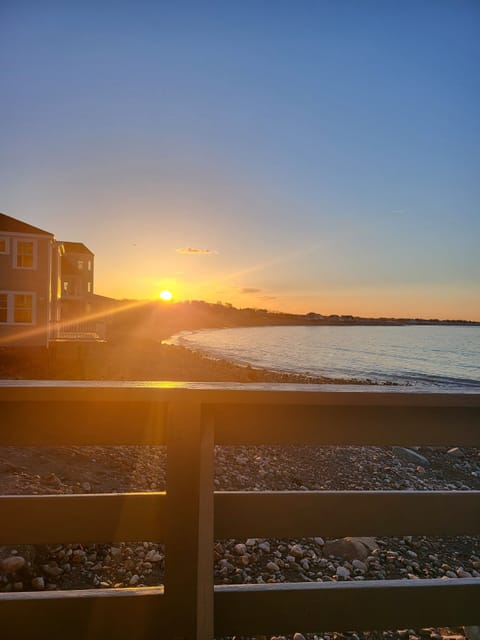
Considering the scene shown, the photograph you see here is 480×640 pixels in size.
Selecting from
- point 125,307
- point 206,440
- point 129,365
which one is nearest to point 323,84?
point 206,440

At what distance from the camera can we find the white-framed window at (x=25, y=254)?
20141mm

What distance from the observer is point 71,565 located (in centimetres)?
396

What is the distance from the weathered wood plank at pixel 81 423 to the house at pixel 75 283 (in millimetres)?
32276

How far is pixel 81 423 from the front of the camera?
1.63 meters

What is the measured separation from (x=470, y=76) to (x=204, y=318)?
144 m

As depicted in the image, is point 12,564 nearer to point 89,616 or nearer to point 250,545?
point 250,545

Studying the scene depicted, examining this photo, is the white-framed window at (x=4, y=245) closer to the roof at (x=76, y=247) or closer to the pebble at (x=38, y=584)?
the roof at (x=76, y=247)

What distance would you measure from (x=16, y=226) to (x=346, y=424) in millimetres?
21973

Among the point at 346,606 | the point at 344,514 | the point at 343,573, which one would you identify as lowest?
the point at 343,573

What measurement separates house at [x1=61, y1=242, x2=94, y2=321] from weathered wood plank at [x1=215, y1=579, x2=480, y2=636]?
107 ft

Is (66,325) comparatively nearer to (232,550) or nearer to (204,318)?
(232,550)

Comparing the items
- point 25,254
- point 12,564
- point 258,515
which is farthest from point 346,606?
point 25,254

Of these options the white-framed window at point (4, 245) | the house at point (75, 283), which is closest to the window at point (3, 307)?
the white-framed window at point (4, 245)

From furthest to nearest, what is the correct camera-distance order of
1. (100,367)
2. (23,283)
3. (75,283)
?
(75,283)
(100,367)
(23,283)
